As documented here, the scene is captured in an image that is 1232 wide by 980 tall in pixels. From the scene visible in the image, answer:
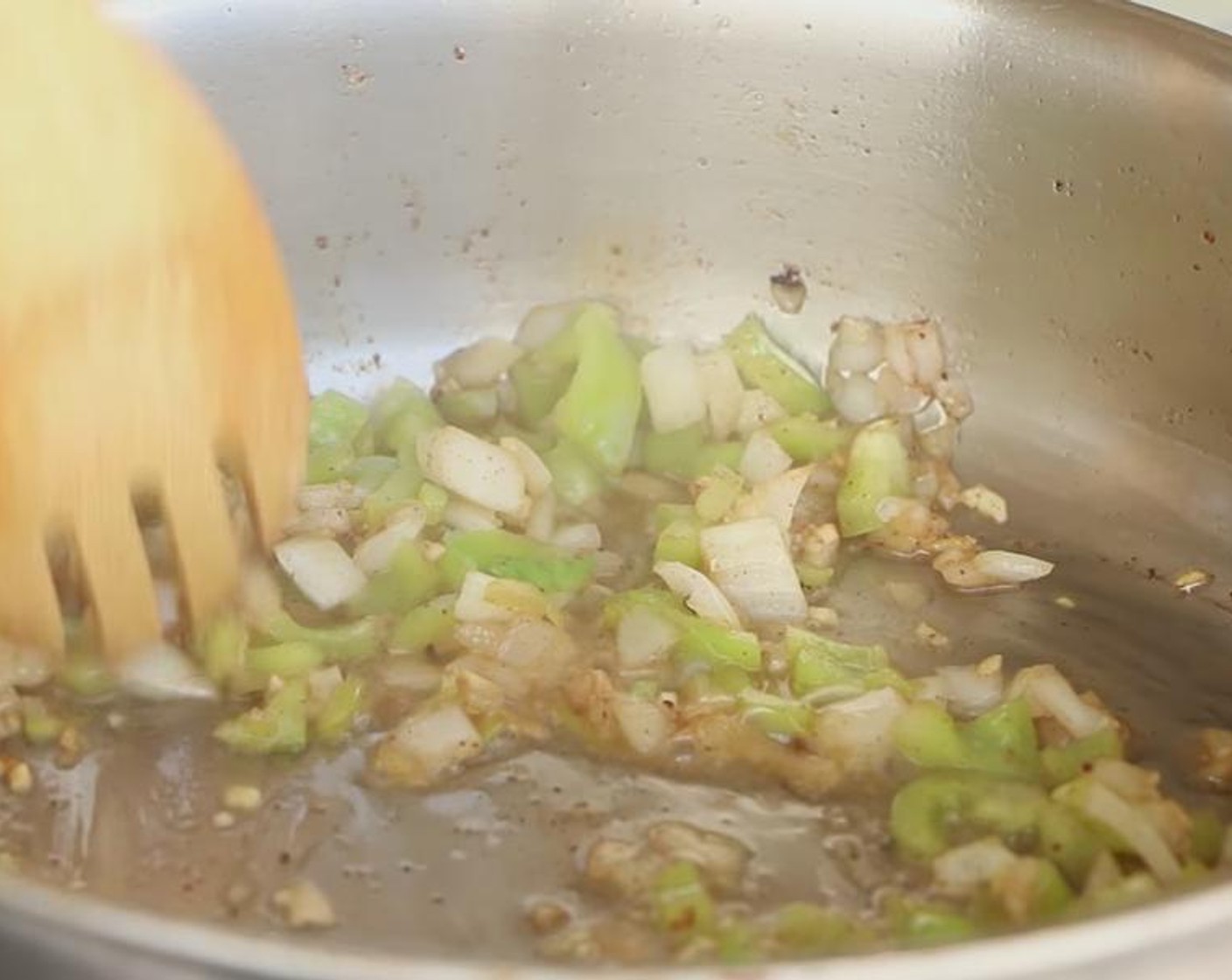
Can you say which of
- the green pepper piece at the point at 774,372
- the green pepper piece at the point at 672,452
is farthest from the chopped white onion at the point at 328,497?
the green pepper piece at the point at 774,372

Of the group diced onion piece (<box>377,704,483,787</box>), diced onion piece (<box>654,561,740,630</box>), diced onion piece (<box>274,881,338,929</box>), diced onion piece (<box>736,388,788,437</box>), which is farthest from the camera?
diced onion piece (<box>736,388,788,437</box>)

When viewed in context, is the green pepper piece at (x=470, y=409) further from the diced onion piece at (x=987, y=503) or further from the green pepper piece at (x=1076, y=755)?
the green pepper piece at (x=1076, y=755)

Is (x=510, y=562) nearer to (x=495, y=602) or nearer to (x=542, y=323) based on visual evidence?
(x=495, y=602)

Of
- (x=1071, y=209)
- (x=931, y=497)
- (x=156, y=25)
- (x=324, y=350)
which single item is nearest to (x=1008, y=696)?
(x=931, y=497)

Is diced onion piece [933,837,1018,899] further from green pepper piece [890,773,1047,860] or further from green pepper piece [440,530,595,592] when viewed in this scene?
green pepper piece [440,530,595,592]

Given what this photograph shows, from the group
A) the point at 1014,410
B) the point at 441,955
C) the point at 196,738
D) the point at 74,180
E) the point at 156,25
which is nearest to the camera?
the point at 441,955

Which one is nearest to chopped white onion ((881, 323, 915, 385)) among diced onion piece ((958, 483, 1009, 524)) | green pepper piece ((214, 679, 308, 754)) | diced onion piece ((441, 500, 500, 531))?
diced onion piece ((958, 483, 1009, 524))

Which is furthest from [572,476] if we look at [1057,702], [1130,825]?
[1130,825]

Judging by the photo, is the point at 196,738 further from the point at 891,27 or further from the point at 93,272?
the point at 891,27
